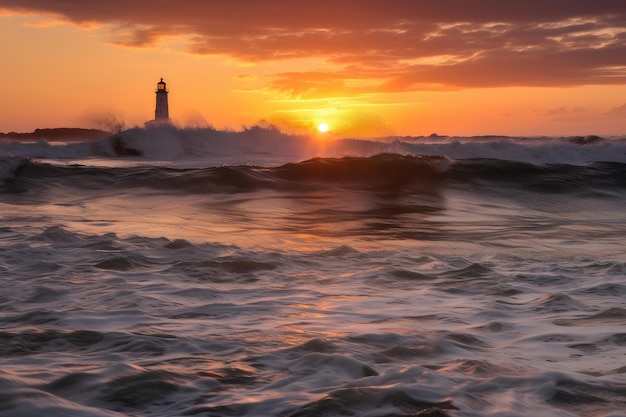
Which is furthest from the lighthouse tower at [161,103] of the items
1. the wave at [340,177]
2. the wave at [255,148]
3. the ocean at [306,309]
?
the ocean at [306,309]

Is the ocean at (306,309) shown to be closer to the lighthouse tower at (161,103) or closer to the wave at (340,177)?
the wave at (340,177)

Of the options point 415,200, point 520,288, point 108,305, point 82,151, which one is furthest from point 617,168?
point 82,151

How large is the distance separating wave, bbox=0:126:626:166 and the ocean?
43.6 ft

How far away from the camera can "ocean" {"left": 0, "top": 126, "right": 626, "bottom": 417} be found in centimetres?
282

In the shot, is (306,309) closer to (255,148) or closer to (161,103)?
(255,148)

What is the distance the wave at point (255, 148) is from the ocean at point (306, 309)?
1329cm

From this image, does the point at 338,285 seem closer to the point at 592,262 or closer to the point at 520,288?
the point at 520,288

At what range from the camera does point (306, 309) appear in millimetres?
4348

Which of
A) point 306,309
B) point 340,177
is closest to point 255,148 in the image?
point 340,177

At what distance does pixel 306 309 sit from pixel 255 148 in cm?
2301

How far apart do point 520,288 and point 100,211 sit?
6333 mm

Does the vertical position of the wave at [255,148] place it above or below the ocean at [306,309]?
above

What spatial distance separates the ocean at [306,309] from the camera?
282 cm

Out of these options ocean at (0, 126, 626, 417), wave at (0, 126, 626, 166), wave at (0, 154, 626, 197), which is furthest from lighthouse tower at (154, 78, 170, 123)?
ocean at (0, 126, 626, 417)
